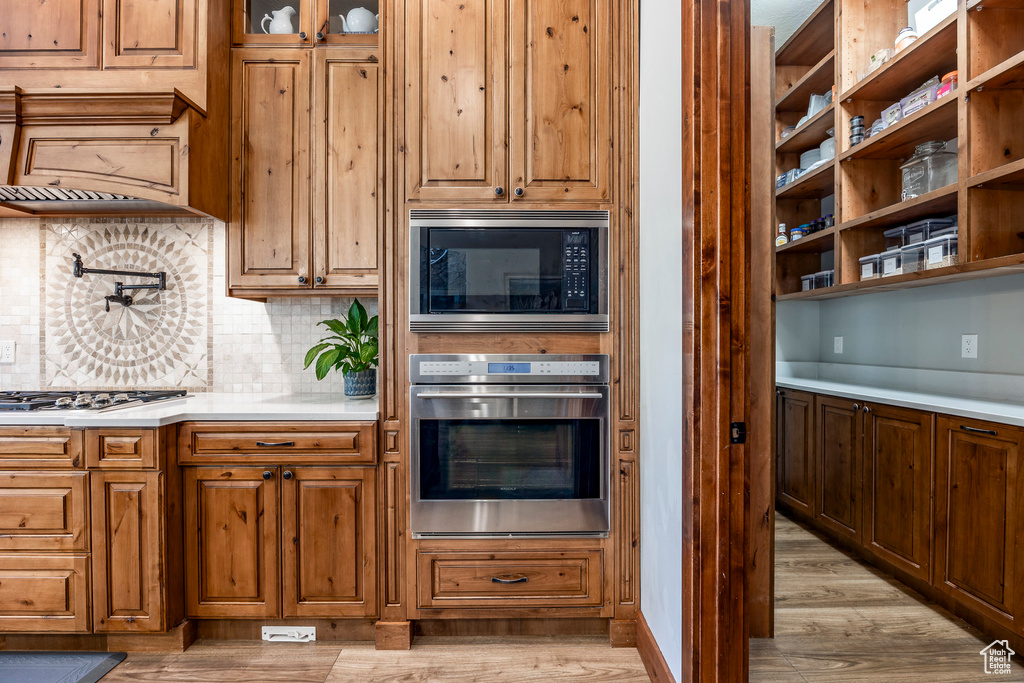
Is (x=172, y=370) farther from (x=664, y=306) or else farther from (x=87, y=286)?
(x=664, y=306)

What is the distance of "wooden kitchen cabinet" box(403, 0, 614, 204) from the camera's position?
1.96 m

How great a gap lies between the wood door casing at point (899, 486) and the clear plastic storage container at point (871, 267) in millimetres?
666

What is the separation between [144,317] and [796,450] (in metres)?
3.64

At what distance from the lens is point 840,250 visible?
2.83 m

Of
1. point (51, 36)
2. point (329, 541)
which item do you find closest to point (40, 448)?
point (329, 541)

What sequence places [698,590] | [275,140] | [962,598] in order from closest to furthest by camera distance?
[698,590] → [962,598] → [275,140]

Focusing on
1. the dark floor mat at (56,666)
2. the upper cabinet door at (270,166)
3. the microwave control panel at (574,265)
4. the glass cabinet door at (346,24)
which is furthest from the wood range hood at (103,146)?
the dark floor mat at (56,666)

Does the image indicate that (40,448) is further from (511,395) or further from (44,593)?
(511,395)

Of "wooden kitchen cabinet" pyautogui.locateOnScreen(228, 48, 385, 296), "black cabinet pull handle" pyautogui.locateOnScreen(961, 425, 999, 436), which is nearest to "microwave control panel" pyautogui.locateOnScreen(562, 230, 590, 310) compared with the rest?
"wooden kitchen cabinet" pyautogui.locateOnScreen(228, 48, 385, 296)

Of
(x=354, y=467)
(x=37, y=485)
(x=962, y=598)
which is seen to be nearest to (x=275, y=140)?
(x=354, y=467)

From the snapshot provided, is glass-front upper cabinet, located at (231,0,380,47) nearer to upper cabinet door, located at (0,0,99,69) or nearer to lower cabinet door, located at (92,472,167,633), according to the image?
upper cabinet door, located at (0,0,99,69)

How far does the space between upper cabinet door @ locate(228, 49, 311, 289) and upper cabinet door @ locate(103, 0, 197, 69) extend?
0.19 meters

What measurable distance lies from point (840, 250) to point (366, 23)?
261cm

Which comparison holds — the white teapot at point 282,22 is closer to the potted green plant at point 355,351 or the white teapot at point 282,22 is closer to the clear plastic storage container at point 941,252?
the potted green plant at point 355,351
